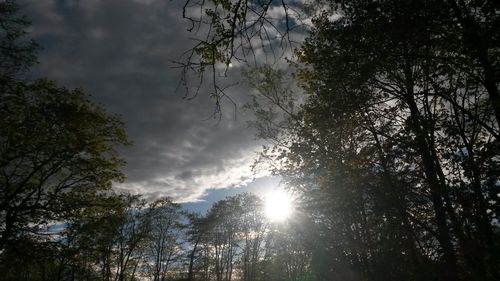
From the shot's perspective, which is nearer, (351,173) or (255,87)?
(351,173)

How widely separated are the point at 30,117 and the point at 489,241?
15.3 meters

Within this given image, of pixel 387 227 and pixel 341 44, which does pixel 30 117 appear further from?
pixel 387 227

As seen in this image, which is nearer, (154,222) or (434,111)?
(434,111)

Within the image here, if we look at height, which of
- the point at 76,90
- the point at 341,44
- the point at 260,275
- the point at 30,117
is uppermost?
the point at 76,90

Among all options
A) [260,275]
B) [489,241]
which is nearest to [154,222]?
[260,275]

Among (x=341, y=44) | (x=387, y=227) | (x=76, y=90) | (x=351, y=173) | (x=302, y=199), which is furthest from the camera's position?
(x=302, y=199)

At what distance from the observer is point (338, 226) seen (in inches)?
650

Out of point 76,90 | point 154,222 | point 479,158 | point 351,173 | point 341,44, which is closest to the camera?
point 341,44

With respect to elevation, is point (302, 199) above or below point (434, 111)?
below

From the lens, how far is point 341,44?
291 inches

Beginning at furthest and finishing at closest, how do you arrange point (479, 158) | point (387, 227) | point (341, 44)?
point (387, 227), point (479, 158), point (341, 44)

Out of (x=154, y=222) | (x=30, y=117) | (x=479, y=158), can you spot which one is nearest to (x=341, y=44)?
(x=479, y=158)

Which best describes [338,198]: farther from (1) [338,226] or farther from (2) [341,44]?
(2) [341,44]

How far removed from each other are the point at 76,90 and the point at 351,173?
11537 millimetres
